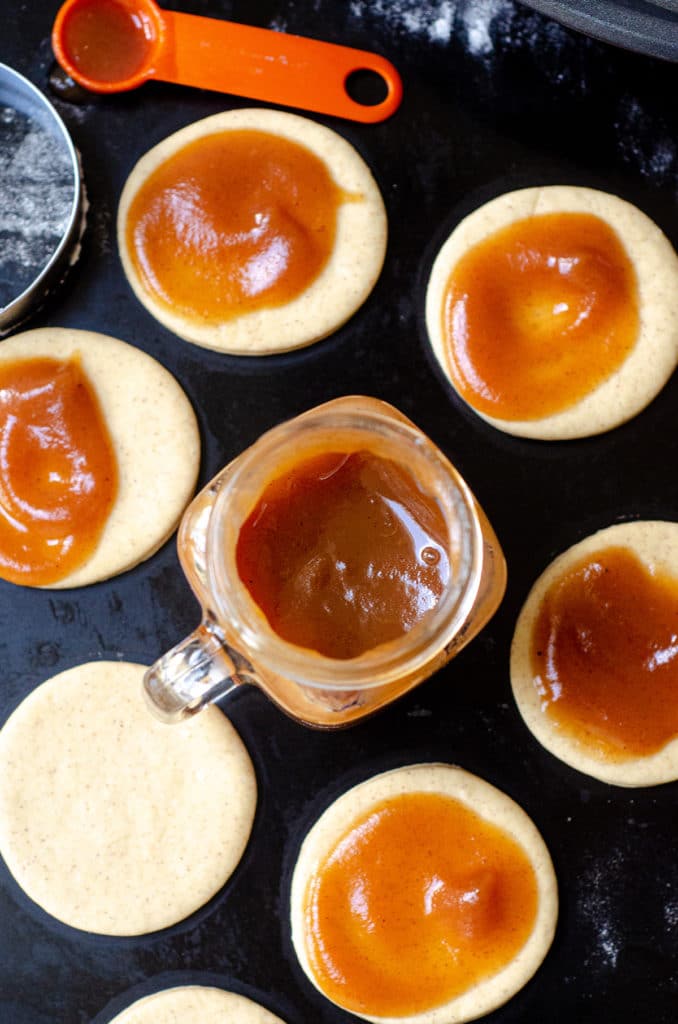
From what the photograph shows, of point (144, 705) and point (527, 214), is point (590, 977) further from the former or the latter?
point (527, 214)

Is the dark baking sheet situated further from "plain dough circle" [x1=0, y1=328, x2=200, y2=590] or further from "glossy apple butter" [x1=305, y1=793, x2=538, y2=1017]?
"glossy apple butter" [x1=305, y1=793, x2=538, y2=1017]

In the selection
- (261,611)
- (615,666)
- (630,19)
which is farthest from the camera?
(615,666)

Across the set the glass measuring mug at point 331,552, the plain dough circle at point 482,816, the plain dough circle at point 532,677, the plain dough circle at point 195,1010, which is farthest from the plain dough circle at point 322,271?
the plain dough circle at point 195,1010

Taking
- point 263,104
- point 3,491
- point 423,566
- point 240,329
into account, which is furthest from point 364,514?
point 263,104

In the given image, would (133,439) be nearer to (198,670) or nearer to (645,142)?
(198,670)

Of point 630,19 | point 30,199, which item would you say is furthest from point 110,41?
point 630,19

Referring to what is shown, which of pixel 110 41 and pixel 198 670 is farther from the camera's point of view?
pixel 110 41

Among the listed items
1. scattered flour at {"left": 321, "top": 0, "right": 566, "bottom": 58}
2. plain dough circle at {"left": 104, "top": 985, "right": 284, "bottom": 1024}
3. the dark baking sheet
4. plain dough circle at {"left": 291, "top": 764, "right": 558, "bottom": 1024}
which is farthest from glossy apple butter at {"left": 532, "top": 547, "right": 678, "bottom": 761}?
scattered flour at {"left": 321, "top": 0, "right": 566, "bottom": 58}
